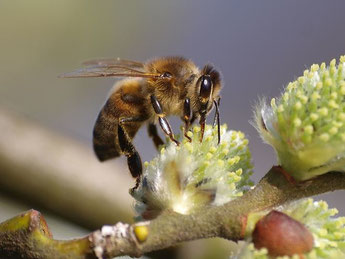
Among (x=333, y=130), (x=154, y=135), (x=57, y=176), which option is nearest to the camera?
(x=333, y=130)

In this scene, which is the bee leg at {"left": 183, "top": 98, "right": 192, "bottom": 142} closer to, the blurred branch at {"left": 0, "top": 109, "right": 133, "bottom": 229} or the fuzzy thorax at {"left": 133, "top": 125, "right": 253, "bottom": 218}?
the fuzzy thorax at {"left": 133, "top": 125, "right": 253, "bottom": 218}

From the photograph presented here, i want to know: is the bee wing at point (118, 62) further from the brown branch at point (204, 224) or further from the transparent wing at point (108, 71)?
the brown branch at point (204, 224)

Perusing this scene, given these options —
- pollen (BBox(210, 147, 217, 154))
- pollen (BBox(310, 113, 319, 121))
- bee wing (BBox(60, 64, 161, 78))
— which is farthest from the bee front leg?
pollen (BBox(310, 113, 319, 121))

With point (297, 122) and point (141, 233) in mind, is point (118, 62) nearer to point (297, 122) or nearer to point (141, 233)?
point (297, 122)

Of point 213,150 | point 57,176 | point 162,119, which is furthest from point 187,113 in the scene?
point 57,176

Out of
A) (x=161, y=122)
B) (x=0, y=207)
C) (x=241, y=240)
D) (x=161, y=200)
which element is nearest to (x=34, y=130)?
(x=0, y=207)

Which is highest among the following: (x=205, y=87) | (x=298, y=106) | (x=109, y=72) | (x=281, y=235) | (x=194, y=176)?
(x=109, y=72)
